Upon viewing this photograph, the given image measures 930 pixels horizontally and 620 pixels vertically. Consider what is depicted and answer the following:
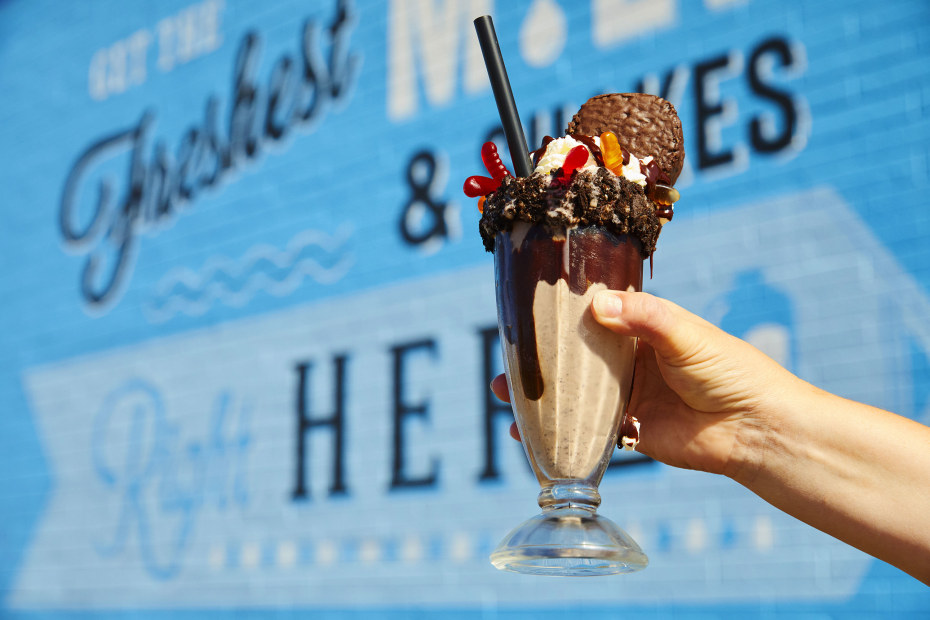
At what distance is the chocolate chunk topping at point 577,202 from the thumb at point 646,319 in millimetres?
83

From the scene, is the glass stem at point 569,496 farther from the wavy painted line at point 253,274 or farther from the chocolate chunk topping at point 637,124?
the wavy painted line at point 253,274

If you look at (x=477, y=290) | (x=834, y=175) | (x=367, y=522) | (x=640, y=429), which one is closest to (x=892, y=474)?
(x=640, y=429)

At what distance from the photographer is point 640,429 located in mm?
1424

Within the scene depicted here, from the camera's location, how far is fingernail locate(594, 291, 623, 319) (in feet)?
3.57

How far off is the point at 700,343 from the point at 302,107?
406cm

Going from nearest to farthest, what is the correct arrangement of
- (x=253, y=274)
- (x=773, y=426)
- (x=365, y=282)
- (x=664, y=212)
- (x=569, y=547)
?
(x=569, y=547) < (x=664, y=212) < (x=773, y=426) < (x=365, y=282) < (x=253, y=274)

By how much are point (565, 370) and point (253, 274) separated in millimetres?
3951

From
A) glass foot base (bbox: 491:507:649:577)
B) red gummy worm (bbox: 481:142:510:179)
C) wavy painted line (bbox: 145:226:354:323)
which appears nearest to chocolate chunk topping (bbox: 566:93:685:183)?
red gummy worm (bbox: 481:142:510:179)

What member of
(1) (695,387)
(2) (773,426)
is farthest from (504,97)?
(2) (773,426)

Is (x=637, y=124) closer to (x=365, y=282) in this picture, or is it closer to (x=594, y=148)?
(x=594, y=148)

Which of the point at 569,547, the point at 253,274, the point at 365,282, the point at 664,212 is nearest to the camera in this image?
the point at 569,547

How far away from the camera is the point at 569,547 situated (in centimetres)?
104

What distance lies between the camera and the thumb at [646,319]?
3.58 feet

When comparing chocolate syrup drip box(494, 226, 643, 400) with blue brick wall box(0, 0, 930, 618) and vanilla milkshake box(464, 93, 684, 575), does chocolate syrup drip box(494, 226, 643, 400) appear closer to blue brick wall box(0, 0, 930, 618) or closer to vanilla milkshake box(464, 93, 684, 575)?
vanilla milkshake box(464, 93, 684, 575)
